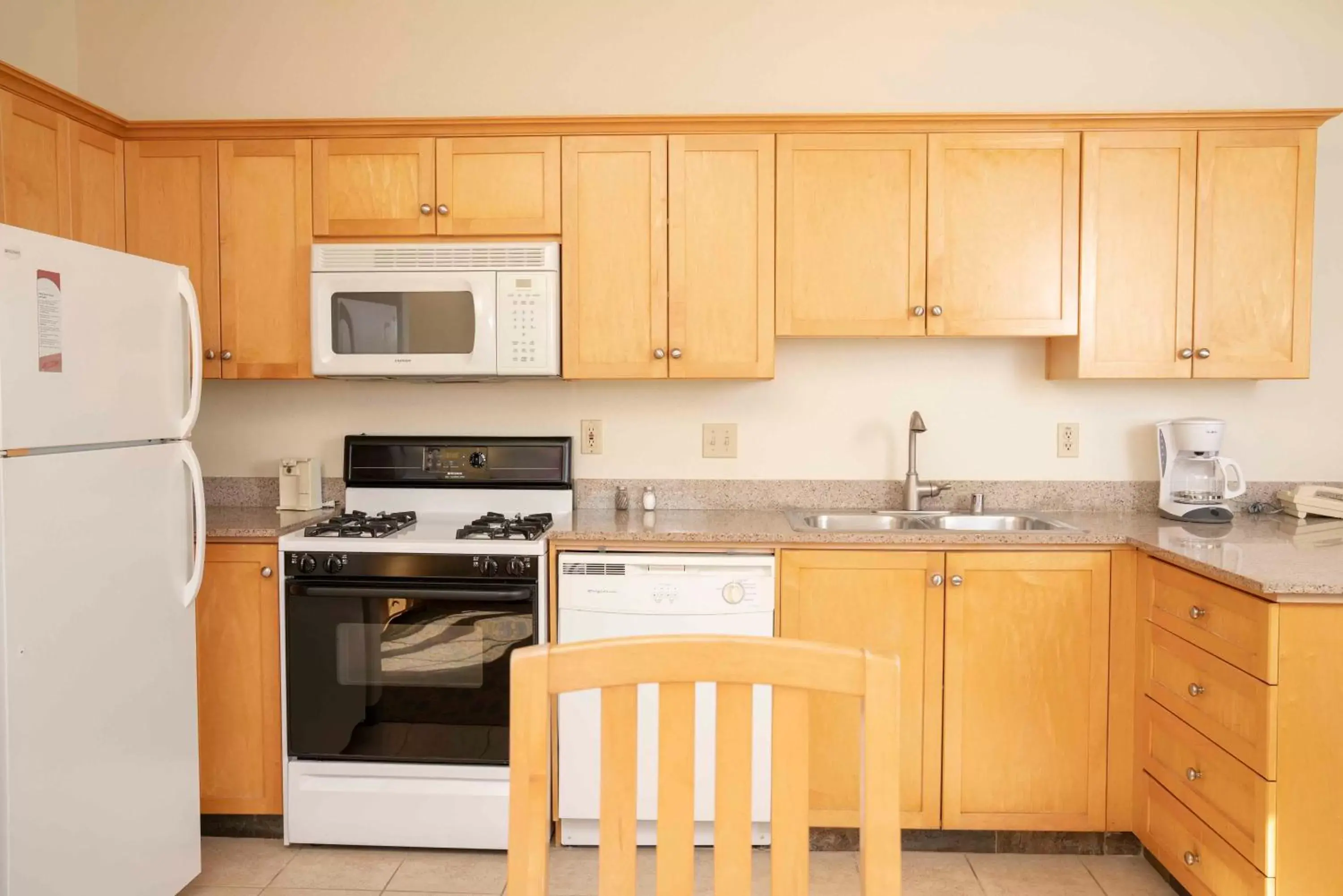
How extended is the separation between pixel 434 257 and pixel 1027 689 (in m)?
2.12

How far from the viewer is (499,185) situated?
2732 mm

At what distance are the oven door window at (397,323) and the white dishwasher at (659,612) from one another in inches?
30.6

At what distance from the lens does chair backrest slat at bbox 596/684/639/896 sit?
97cm

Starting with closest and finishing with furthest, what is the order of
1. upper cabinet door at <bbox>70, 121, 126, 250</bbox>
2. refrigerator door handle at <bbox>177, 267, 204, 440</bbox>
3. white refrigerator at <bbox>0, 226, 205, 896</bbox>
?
white refrigerator at <bbox>0, 226, 205, 896</bbox> < refrigerator door handle at <bbox>177, 267, 204, 440</bbox> < upper cabinet door at <bbox>70, 121, 126, 250</bbox>

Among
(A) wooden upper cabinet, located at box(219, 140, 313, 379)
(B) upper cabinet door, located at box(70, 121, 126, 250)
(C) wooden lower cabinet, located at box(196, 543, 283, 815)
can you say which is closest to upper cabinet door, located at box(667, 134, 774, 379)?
(A) wooden upper cabinet, located at box(219, 140, 313, 379)

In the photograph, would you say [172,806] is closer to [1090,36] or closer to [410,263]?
[410,263]

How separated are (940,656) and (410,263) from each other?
1928 mm

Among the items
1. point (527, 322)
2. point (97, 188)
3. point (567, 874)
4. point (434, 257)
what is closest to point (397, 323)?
point (434, 257)

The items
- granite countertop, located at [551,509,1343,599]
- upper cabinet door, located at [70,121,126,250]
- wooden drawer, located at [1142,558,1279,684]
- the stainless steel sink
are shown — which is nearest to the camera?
wooden drawer, located at [1142,558,1279,684]

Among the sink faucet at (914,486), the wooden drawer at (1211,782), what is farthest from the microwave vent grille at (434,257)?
the wooden drawer at (1211,782)

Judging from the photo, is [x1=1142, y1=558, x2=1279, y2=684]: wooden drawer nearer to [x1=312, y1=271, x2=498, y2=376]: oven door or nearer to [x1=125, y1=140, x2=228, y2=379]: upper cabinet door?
[x1=312, y1=271, x2=498, y2=376]: oven door

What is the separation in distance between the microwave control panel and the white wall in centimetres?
37

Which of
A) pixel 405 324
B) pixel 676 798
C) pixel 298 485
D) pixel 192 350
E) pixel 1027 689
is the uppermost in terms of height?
pixel 405 324

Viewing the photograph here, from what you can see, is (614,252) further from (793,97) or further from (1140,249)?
(1140,249)
